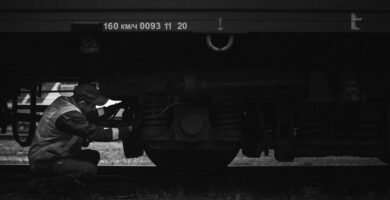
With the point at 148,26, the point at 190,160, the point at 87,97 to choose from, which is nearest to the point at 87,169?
the point at 87,97

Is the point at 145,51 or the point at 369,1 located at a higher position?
the point at 369,1

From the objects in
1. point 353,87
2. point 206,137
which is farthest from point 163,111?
point 353,87

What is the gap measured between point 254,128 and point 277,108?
37 cm

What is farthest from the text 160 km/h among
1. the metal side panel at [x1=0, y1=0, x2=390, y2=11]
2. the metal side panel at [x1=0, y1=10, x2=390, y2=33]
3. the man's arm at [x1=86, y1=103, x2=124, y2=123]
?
the man's arm at [x1=86, y1=103, x2=124, y2=123]

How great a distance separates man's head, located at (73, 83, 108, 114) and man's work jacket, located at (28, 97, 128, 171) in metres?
0.08

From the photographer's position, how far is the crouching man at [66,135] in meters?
4.76

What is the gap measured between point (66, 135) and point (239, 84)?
188 centimetres

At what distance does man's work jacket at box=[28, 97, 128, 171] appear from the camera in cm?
474

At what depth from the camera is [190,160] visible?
18.9ft

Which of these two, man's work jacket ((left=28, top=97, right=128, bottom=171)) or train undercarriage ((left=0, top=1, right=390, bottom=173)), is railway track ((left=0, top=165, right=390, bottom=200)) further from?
man's work jacket ((left=28, top=97, right=128, bottom=171))

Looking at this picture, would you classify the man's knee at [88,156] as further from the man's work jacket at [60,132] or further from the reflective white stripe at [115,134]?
the reflective white stripe at [115,134]

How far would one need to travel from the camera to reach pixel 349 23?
457 cm

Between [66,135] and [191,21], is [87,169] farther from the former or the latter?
[191,21]

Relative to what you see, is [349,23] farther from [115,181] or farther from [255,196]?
[115,181]
